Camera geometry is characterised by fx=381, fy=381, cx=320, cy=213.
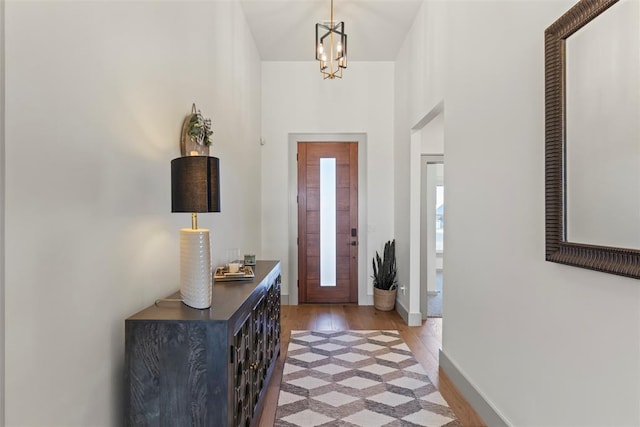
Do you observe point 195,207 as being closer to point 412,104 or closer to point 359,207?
point 412,104

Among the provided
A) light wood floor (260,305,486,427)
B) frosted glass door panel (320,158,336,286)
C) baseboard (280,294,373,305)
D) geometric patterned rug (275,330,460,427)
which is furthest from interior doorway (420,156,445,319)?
frosted glass door panel (320,158,336,286)

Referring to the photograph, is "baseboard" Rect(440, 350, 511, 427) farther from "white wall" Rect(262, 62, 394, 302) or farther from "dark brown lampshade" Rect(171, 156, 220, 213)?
"white wall" Rect(262, 62, 394, 302)

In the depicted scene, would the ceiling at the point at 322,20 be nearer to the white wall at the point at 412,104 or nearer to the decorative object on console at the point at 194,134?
the white wall at the point at 412,104

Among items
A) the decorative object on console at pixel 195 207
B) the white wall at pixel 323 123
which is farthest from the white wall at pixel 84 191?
the white wall at pixel 323 123

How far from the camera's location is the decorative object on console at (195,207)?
1.62m

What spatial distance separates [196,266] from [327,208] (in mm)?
3686

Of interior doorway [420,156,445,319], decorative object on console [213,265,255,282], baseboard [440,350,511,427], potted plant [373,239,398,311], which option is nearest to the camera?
baseboard [440,350,511,427]

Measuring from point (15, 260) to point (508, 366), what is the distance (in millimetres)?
2222

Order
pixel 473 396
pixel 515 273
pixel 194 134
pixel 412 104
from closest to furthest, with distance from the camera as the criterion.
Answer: pixel 515 273
pixel 194 134
pixel 473 396
pixel 412 104

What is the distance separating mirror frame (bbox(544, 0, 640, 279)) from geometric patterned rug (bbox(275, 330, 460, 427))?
1358mm

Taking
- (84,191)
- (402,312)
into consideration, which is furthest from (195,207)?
(402,312)

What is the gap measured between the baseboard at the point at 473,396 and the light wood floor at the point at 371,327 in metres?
0.04

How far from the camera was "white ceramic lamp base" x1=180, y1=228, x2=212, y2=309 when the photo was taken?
1.66m

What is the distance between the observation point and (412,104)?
421 centimetres
